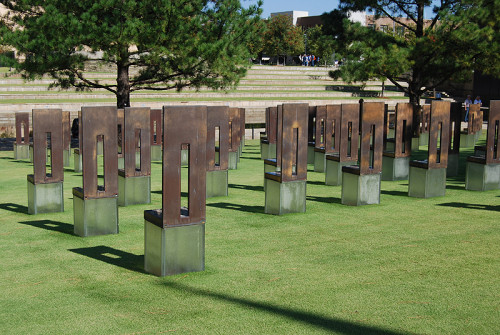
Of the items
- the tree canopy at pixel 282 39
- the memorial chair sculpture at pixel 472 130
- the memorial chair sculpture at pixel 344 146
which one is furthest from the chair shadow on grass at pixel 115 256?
→ the tree canopy at pixel 282 39

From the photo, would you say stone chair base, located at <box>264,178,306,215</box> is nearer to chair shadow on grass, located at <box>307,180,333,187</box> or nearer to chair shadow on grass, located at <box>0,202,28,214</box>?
chair shadow on grass, located at <box>307,180,333,187</box>

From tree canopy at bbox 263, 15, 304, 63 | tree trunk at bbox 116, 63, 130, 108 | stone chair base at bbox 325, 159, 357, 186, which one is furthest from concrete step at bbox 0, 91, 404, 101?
tree canopy at bbox 263, 15, 304, 63

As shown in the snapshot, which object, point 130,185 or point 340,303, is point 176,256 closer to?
point 340,303

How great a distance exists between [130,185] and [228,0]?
10.5 metres

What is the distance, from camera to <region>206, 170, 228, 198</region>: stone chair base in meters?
11.5

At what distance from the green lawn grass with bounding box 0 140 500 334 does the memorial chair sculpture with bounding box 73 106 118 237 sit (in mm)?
237

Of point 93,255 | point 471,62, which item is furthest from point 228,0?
point 93,255

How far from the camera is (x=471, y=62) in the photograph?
21.0 m

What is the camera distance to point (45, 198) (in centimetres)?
988

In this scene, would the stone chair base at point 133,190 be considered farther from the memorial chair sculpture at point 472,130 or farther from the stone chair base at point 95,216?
the memorial chair sculpture at point 472,130

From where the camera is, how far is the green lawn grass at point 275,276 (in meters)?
5.18

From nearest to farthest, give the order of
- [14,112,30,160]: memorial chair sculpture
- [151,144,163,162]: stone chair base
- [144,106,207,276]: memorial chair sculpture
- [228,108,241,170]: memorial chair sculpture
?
[144,106,207,276]: memorial chair sculpture < [228,108,241,170]: memorial chair sculpture < [151,144,163,162]: stone chair base < [14,112,30,160]: memorial chair sculpture

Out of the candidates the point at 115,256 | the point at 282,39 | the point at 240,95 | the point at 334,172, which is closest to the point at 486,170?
the point at 334,172

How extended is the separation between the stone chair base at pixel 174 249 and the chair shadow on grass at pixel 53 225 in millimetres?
2443
